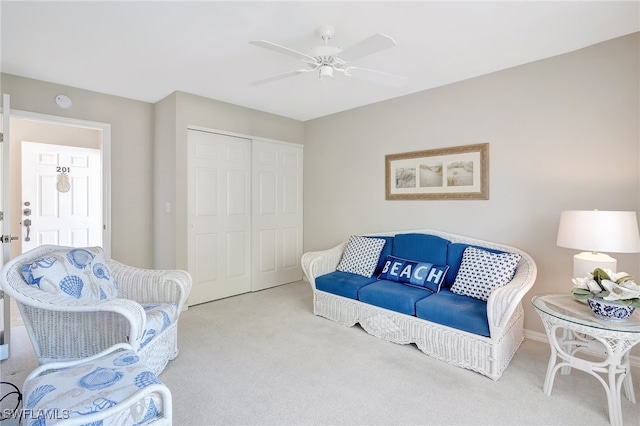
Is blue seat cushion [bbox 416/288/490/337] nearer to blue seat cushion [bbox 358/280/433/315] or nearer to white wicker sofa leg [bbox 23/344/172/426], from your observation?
blue seat cushion [bbox 358/280/433/315]

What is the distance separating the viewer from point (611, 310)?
1779 mm

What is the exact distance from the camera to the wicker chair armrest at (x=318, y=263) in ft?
11.2

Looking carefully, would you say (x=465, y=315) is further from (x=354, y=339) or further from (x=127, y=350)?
(x=127, y=350)

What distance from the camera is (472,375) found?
2256 millimetres

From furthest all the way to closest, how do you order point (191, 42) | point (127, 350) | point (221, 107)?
point (221, 107) → point (191, 42) → point (127, 350)

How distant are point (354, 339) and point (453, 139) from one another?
87.4 inches

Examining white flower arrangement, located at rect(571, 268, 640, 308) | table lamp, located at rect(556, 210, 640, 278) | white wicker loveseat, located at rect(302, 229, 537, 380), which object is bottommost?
white wicker loveseat, located at rect(302, 229, 537, 380)

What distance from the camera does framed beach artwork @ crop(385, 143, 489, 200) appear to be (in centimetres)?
313

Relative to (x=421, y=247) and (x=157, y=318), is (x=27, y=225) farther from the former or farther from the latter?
(x=421, y=247)

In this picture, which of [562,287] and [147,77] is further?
[147,77]

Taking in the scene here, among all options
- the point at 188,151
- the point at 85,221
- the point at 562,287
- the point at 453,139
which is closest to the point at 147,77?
the point at 188,151

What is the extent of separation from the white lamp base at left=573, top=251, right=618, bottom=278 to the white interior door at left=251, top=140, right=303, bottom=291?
3.38 metres

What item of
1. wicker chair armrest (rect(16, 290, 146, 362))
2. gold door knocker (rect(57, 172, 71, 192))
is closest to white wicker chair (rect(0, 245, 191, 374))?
wicker chair armrest (rect(16, 290, 146, 362))

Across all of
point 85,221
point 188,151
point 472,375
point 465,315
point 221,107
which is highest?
point 221,107
